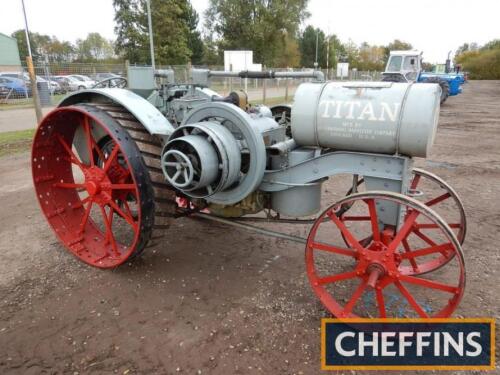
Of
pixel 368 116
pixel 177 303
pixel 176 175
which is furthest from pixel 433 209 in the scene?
pixel 176 175

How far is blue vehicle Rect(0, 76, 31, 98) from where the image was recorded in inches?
640

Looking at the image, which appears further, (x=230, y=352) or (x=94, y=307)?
(x=94, y=307)

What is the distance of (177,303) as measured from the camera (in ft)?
9.26

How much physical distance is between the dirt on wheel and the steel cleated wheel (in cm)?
24

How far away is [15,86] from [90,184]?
1631cm

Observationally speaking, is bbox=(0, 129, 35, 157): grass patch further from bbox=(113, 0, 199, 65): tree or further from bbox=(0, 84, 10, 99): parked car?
bbox=(113, 0, 199, 65): tree

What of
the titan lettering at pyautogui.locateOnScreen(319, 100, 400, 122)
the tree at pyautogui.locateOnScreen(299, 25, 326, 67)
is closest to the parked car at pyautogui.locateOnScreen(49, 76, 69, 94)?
the titan lettering at pyautogui.locateOnScreen(319, 100, 400, 122)

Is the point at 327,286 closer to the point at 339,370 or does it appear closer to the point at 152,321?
the point at 339,370

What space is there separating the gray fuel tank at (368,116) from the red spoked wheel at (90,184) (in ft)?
3.87

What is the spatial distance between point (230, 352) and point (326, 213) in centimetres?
100

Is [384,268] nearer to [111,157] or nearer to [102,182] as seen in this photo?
[111,157]

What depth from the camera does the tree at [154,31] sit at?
1214 inches

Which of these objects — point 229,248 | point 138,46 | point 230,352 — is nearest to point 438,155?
point 229,248

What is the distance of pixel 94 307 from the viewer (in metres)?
2.78
